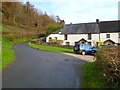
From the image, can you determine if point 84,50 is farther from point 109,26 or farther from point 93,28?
point 109,26

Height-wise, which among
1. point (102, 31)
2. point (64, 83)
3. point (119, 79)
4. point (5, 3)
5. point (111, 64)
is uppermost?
point (5, 3)

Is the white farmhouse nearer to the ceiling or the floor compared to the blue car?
nearer to the ceiling

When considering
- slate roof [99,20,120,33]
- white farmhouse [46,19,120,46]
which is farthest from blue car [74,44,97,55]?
slate roof [99,20,120,33]

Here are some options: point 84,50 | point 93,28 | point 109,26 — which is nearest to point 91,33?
point 93,28

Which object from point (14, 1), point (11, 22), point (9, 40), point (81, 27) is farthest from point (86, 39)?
point (14, 1)

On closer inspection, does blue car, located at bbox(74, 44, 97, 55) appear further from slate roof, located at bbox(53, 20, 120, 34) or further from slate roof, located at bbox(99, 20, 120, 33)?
slate roof, located at bbox(99, 20, 120, 33)

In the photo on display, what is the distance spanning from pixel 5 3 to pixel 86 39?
36.0m

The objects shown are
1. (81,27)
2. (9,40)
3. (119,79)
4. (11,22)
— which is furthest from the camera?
(11,22)

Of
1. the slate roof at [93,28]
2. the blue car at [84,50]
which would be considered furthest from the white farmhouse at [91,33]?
the blue car at [84,50]

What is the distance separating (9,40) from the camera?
3444cm

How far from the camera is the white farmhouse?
35.2 meters

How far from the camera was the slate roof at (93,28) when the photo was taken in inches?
1435

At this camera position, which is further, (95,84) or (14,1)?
(14,1)

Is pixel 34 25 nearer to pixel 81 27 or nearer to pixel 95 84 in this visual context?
pixel 81 27
